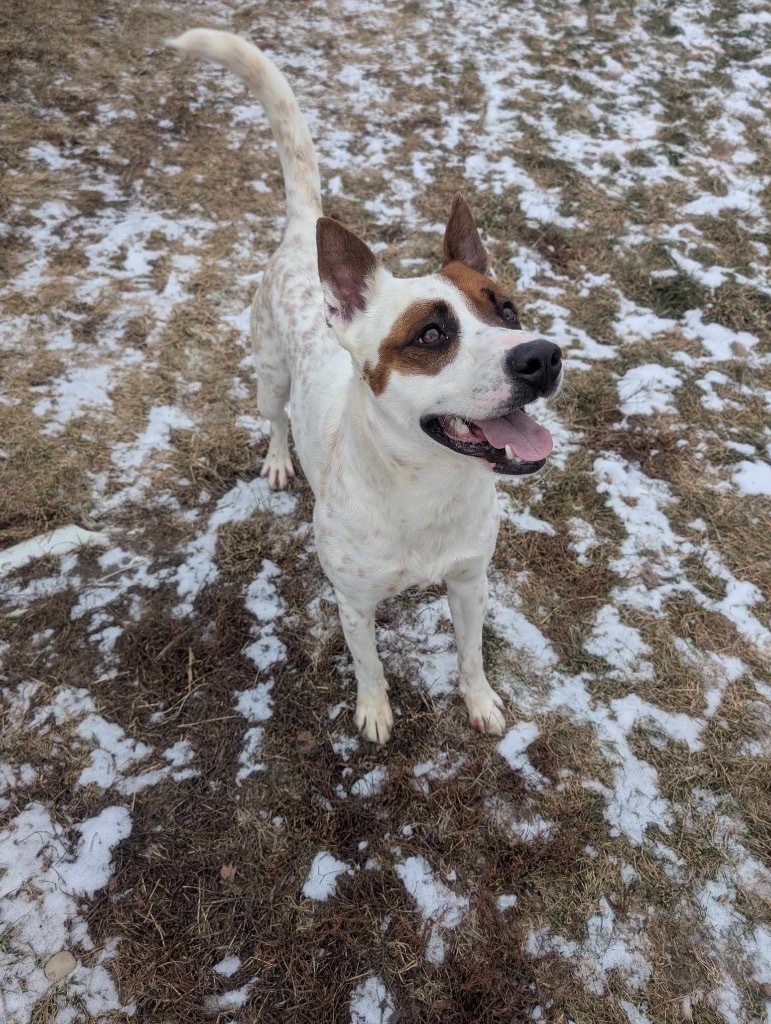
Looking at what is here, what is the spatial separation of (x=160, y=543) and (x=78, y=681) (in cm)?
100

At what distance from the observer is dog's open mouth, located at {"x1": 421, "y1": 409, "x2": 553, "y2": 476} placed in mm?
2041

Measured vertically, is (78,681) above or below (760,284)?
below

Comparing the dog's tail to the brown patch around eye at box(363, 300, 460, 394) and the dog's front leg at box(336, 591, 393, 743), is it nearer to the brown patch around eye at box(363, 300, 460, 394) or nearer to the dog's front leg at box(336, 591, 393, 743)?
the brown patch around eye at box(363, 300, 460, 394)

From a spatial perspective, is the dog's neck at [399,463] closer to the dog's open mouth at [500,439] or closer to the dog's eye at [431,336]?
the dog's open mouth at [500,439]

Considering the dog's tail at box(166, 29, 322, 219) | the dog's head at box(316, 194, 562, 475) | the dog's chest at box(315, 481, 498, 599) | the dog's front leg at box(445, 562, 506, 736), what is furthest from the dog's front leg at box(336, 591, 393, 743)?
the dog's tail at box(166, 29, 322, 219)

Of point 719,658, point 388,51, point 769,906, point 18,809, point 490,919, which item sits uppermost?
point 388,51

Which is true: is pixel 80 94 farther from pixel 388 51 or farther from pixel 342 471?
pixel 342 471

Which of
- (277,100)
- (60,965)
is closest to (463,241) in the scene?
(277,100)

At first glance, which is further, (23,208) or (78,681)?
(23,208)

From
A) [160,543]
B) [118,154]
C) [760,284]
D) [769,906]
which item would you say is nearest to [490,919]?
[769,906]

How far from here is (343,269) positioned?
2.44m

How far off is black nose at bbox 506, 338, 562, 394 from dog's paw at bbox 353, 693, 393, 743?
1980 mm

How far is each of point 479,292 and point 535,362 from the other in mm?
A: 569

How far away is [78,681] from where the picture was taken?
341cm
